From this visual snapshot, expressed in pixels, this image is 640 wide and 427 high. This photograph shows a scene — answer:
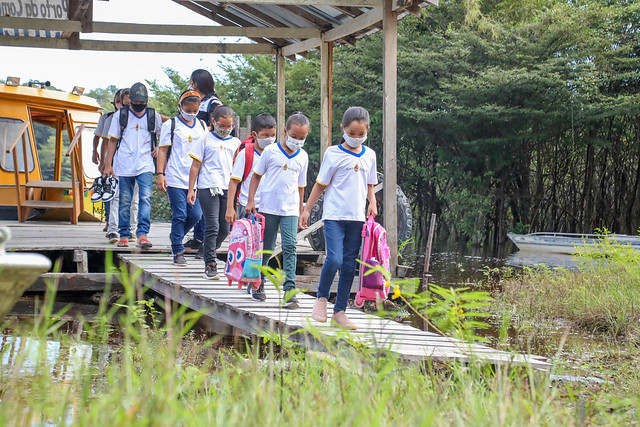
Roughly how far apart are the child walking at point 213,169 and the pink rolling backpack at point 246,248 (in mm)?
776

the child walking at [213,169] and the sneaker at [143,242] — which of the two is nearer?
the child walking at [213,169]

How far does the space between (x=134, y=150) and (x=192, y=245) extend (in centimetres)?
148

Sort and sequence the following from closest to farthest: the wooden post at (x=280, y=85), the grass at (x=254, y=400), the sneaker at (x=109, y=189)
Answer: the grass at (x=254, y=400) < the sneaker at (x=109, y=189) < the wooden post at (x=280, y=85)

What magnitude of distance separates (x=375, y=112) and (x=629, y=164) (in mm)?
8671

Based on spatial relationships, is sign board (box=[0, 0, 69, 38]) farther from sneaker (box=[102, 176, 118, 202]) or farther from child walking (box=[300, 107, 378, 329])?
child walking (box=[300, 107, 378, 329])

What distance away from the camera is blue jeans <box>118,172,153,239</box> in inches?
315

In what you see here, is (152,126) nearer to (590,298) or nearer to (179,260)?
(179,260)

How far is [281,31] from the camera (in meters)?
10.0

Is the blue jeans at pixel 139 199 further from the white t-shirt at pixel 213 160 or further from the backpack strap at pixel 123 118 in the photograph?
the white t-shirt at pixel 213 160

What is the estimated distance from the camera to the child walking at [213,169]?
6.78 m

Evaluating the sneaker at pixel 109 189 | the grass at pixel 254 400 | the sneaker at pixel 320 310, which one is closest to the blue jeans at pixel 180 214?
the sneaker at pixel 109 189

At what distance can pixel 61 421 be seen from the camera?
7.49 ft

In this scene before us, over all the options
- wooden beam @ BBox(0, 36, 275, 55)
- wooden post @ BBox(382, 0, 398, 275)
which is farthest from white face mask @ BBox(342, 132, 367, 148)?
wooden beam @ BBox(0, 36, 275, 55)

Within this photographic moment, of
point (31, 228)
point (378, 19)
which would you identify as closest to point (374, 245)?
point (378, 19)
